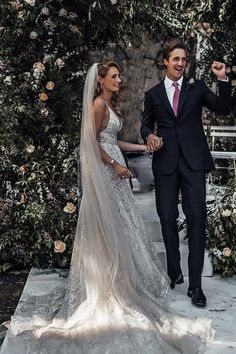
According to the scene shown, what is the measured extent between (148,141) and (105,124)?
0.32 meters

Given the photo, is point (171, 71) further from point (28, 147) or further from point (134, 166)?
point (134, 166)

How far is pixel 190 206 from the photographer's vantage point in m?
4.07

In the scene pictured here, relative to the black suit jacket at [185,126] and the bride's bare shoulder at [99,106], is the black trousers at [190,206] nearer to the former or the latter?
the black suit jacket at [185,126]

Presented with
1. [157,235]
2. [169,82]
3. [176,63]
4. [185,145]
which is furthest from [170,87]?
[157,235]

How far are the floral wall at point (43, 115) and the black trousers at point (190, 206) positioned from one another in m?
0.99

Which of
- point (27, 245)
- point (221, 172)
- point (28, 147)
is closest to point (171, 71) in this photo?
point (28, 147)

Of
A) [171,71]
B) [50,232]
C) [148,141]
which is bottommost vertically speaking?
[50,232]

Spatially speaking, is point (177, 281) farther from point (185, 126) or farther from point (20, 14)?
point (20, 14)

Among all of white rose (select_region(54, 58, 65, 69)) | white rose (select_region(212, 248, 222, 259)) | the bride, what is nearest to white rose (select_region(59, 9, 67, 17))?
white rose (select_region(54, 58, 65, 69))

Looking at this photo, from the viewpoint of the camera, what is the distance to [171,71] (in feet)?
13.4

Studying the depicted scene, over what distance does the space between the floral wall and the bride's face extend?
1124 mm

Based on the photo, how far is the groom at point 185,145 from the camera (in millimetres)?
4051

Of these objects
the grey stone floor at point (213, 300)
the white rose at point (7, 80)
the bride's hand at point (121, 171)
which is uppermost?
the white rose at point (7, 80)

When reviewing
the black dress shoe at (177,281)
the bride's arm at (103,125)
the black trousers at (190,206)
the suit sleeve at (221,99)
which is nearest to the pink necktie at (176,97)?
the suit sleeve at (221,99)
